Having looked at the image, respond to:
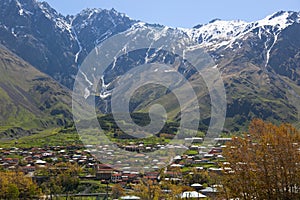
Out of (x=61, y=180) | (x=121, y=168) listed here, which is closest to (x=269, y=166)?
(x=61, y=180)

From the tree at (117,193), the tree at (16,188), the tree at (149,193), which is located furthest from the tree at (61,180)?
the tree at (149,193)

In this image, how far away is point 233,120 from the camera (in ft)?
555

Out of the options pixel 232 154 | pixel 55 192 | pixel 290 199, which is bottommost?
pixel 55 192

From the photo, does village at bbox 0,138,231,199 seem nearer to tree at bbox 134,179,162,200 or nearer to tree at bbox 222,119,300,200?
tree at bbox 134,179,162,200

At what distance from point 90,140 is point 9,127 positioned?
77.8 metres

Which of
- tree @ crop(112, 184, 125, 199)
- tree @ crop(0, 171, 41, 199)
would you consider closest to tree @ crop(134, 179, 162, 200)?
tree @ crop(112, 184, 125, 199)

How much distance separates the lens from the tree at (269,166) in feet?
58.7

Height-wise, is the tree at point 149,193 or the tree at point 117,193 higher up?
the tree at point 149,193

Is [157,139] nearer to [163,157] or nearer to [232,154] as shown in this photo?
[163,157]

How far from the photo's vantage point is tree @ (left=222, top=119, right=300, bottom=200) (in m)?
17.9

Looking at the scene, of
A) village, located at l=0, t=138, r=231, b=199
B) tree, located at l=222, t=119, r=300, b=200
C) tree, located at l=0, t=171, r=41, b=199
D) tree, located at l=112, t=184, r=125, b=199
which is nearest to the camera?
tree, located at l=222, t=119, r=300, b=200

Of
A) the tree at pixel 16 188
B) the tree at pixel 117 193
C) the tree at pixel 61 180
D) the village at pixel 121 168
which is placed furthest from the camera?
the village at pixel 121 168

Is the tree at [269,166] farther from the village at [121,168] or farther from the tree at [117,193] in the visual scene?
the tree at [117,193]

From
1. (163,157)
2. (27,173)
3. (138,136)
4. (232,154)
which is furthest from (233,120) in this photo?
(232,154)
